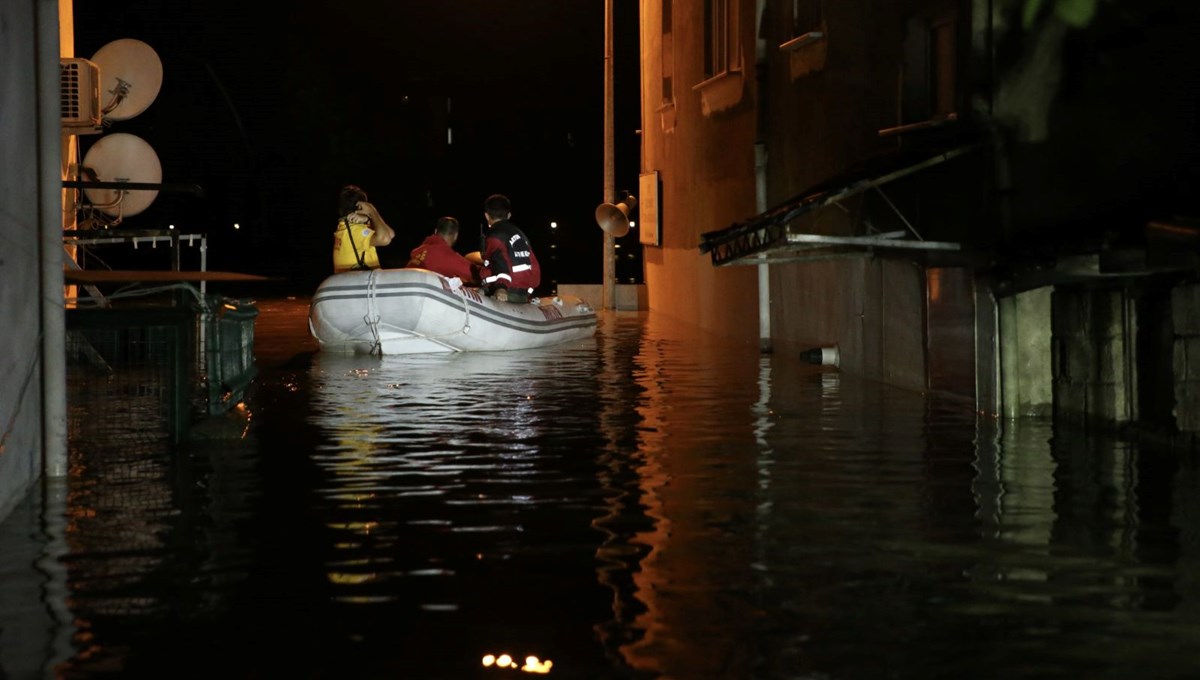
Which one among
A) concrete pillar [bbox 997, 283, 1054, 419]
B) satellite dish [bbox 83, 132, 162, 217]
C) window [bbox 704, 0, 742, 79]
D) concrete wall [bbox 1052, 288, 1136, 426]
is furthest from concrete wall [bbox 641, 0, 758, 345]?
concrete wall [bbox 1052, 288, 1136, 426]

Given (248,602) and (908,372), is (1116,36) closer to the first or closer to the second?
(908,372)

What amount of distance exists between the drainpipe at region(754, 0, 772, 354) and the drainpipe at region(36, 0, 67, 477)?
478 inches

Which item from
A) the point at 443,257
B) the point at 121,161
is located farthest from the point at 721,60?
the point at 121,161

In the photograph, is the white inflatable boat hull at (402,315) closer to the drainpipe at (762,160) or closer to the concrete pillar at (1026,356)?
the drainpipe at (762,160)

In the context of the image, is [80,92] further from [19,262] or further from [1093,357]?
[1093,357]

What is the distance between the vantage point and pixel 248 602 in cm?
668

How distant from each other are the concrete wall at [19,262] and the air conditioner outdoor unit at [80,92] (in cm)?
852

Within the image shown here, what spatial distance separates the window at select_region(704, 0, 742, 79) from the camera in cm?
2333

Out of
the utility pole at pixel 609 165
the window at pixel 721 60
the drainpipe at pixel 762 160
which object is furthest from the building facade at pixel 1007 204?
the utility pole at pixel 609 165

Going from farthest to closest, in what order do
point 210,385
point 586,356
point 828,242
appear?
1. point 586,356
2. point 828,242
3. point 210,385

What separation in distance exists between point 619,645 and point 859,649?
2.64 ft

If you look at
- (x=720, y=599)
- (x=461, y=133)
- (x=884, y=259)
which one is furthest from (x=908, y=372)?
(x=461, y=133)

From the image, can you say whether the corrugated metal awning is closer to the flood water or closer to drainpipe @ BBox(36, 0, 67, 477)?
the flood water

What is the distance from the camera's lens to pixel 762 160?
21203 mm
